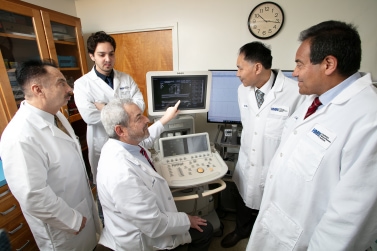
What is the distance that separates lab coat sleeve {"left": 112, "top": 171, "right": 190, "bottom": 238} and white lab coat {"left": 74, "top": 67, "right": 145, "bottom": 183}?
71 centimetres

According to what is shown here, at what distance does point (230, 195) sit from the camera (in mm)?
1822

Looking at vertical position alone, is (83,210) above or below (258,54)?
below

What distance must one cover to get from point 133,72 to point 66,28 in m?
0.82

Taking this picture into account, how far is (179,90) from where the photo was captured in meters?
1.34

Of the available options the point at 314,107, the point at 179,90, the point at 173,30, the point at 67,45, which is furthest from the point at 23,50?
the point at 314,107

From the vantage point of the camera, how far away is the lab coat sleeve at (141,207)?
85 centimetres

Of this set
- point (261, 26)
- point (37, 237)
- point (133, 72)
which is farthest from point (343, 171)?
point (133, 72)

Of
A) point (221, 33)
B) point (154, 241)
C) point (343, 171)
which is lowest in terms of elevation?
point (154, 241)

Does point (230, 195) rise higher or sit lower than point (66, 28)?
lower

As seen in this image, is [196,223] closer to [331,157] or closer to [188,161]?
[188,161]

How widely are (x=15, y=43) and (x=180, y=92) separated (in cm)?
157

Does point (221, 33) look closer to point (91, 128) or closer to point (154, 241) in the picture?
point (91, 128)

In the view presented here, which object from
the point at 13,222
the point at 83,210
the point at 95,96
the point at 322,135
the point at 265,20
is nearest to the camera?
the point at 322,135

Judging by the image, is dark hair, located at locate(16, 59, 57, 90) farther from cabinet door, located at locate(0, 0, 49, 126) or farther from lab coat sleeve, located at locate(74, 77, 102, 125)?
cabinet door, located at locate(0, 0, 49, 126)
